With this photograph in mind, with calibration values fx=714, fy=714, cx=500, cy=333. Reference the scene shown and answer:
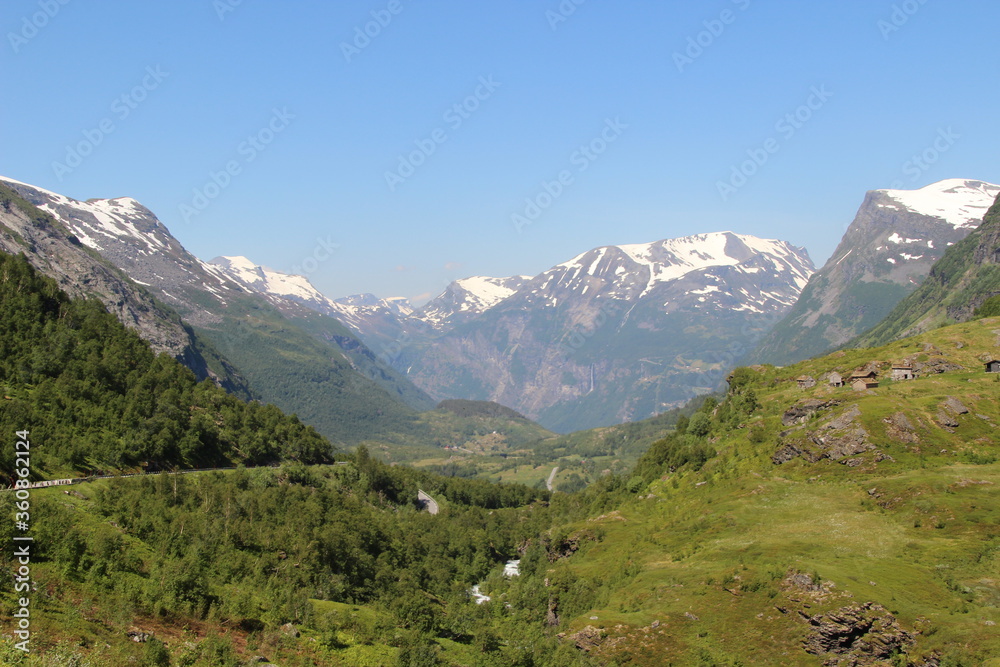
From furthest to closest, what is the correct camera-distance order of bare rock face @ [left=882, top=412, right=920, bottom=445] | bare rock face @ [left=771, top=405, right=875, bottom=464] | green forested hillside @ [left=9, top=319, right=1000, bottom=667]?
bare rock face @ [left=771, top=405, right=875, bottom=464] < bare rock face @ [left=882, top=412, right=920, bottom=445] < green forested hillside @ [left=9, top=319, right=1000, bottom=667]

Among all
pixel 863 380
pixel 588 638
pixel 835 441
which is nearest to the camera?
pixel 588 638

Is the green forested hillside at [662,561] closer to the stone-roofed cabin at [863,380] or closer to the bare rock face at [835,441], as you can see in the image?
the bare rock face at [835,441]

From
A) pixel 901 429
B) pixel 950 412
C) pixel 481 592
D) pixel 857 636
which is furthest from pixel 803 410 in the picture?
pixel 481 592

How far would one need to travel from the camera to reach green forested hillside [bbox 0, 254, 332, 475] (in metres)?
128

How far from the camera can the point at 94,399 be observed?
15375 cm

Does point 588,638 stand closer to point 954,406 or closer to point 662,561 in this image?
point 662,561

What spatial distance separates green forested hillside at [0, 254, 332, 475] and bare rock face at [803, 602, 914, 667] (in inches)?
4341

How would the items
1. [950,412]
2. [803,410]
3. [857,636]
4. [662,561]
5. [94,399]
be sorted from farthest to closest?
1. [94,399]
2. [803,410]
3. [950,412]
4. [662,561]
5. [857,636]

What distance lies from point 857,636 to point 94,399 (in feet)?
487

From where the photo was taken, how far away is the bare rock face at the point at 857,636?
79062mm

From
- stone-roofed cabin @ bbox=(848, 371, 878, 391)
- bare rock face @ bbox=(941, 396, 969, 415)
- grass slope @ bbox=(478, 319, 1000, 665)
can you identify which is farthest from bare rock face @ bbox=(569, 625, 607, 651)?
stone-roofed cabin @ bbox=(848, 371, 878, 391)

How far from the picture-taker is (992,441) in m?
119

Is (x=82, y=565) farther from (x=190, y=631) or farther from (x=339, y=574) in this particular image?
(x=339, y=574)

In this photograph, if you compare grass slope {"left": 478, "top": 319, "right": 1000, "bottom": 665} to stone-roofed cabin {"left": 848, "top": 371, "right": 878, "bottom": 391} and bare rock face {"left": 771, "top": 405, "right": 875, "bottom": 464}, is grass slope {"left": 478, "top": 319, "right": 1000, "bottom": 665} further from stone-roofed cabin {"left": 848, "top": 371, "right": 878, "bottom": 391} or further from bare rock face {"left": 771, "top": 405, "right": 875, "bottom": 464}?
stone-roofed cabin {"left": 848, "top": 371, "right": 878, "bottom": 391}
